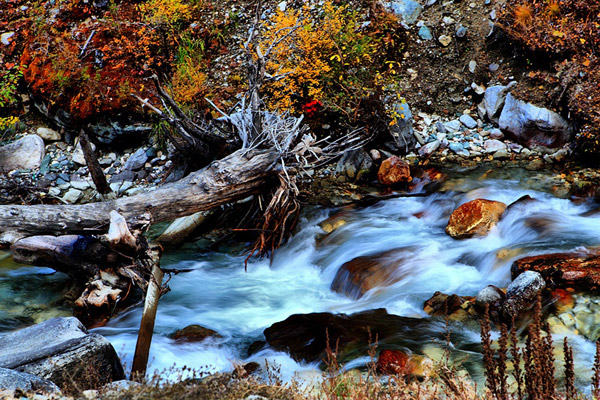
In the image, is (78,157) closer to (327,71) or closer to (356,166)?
(327,71)

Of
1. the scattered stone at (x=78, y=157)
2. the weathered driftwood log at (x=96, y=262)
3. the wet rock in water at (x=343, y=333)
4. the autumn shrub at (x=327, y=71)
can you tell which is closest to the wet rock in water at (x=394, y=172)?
the autumn shrub at (x=327, y=71)

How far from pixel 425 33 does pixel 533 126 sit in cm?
324

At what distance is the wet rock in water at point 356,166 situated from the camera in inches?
338

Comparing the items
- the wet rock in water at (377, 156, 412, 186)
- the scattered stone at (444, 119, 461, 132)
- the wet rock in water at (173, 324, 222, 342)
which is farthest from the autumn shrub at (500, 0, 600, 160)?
the wet rock in water at (173, 324, 222, 342)

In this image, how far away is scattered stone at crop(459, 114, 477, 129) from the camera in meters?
9.09

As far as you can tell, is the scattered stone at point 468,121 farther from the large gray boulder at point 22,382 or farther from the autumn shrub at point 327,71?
the large gray boulder at point 22,382

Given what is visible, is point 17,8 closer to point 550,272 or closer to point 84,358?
point 84,358

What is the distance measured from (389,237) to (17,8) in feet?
37.1

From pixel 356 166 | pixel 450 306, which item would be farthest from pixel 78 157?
pixel 450 306

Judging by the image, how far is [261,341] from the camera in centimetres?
492

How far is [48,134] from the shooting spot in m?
10.7

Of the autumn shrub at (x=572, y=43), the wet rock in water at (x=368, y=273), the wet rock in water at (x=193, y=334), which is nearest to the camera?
the wet rock in water at (x=193, y=334)

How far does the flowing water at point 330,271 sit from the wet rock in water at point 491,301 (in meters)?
0.25

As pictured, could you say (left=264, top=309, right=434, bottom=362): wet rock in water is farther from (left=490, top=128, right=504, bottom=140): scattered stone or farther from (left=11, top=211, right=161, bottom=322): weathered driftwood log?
(left=490, top=128, right=504, bottom=140): scattered stone
